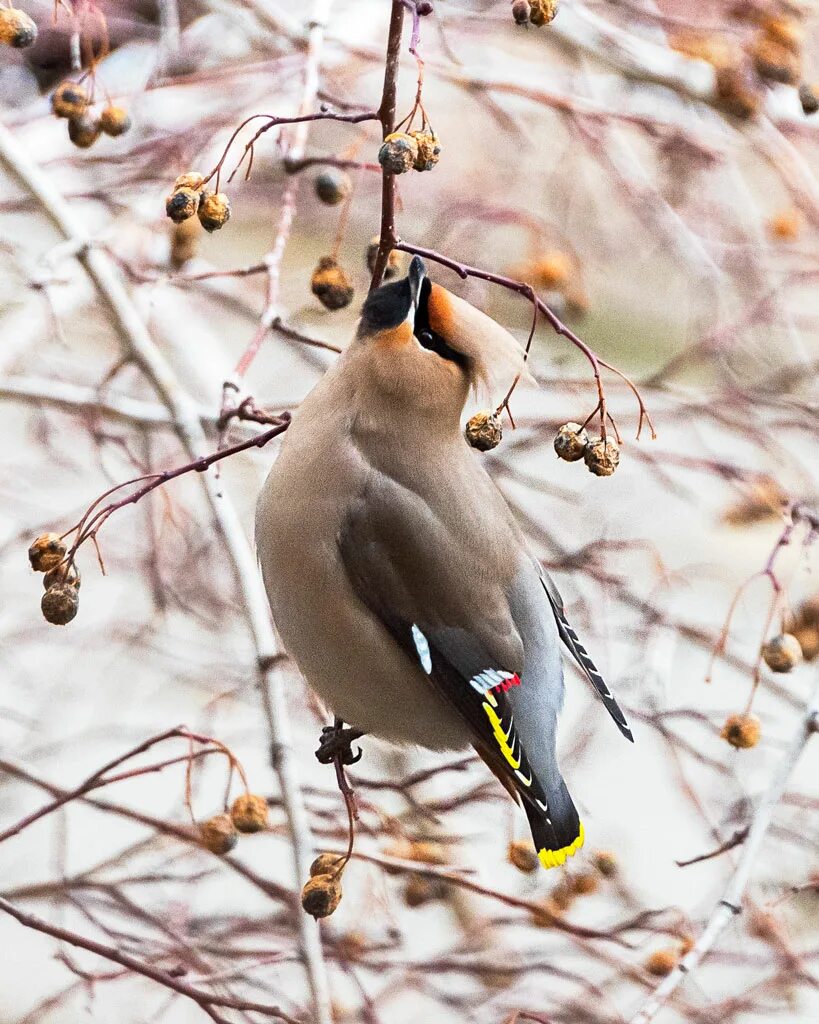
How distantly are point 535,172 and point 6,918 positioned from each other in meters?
2.70

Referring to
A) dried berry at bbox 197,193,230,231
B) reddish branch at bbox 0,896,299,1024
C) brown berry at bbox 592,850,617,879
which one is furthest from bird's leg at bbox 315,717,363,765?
dried berry at bbox 197,193,230,231

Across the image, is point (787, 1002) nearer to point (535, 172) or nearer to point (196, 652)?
point (196, 652)

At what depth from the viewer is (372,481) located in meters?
2.13

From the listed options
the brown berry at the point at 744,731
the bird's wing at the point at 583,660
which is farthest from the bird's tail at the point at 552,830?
the brown berry at the point at 744,731

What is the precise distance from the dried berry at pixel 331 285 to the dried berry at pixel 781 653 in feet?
2.68

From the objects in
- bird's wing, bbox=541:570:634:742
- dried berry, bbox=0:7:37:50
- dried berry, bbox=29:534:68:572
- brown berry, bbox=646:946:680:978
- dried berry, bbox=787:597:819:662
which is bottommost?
brown berry, bbox=646:946:680:978

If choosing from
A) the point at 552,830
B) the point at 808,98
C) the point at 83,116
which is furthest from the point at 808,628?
the point at 83,116

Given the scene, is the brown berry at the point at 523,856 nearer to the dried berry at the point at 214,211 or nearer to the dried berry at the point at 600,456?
the dried berry at the point at 600,456

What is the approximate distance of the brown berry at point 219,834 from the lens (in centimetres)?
210

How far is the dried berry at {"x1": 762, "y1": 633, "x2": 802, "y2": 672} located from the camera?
2205mm

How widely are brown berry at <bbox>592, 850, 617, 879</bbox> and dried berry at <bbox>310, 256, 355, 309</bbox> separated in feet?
3.18

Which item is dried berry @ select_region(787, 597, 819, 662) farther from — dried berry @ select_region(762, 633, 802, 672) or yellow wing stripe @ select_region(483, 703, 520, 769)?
yellow wing stripe @ select_region(483, 703, 520, 769)

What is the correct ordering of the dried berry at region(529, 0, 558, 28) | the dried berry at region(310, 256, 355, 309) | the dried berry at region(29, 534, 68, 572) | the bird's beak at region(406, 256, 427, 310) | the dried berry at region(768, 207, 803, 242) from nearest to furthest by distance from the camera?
the dried berry at region(529, 0, 558, 28) < the dried berry at region(29, 534, 68, 572) < the bird's beak at region(406, 256, 427, 310) < the dried berry at region(310, 256, 355, 309) < the dried berry at region(768, 207, 803, 242)

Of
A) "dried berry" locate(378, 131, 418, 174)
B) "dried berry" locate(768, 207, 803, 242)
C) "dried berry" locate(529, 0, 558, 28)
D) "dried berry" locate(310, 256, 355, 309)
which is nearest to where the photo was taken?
"dried berry" locate(378, 131, 418, 174)
